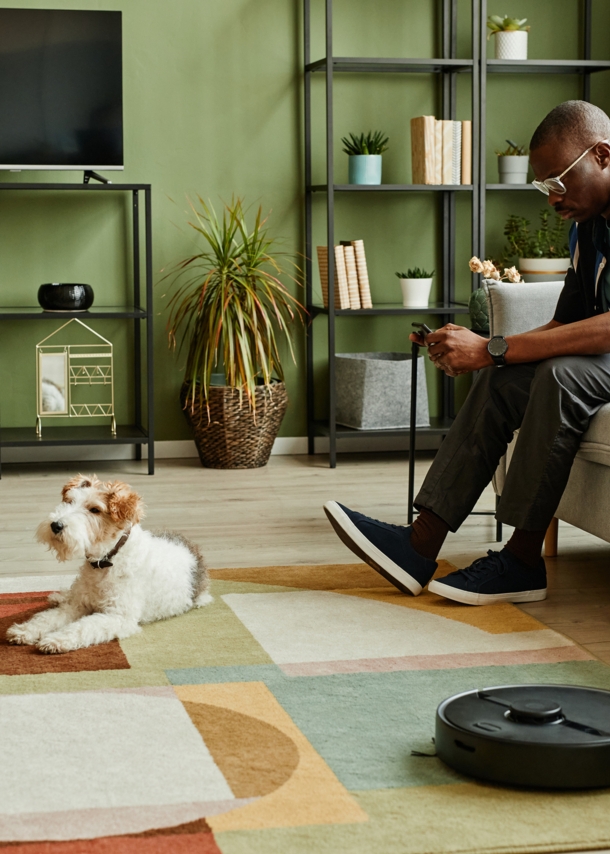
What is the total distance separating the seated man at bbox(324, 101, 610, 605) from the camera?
2154mm

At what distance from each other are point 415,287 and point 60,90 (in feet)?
5.00

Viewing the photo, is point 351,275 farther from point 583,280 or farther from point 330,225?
point 583,280

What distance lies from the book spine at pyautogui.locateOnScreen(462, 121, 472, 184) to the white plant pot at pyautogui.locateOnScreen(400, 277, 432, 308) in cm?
42

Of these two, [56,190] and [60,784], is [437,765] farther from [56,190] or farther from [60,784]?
[56,190]

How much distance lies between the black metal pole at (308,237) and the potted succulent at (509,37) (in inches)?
28.7

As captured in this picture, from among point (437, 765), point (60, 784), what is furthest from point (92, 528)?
point (437, 765)

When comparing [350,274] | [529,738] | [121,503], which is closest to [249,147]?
[350,274]

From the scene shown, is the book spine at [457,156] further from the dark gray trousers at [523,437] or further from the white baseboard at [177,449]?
the dark gray trousers at [523,437]

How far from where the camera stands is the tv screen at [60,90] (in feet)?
12.7

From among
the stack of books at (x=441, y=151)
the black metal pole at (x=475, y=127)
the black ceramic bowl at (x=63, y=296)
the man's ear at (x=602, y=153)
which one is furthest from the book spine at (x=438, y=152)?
the man's ear at (x=602, y=153)

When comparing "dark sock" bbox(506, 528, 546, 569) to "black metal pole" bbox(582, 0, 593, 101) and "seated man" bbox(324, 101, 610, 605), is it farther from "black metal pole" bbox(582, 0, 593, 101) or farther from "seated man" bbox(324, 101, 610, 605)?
"black metal pole" bbox(582, 0, 593, 101)

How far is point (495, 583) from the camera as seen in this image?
7.23 feet

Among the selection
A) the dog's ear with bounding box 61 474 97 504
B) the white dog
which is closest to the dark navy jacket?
the white dog

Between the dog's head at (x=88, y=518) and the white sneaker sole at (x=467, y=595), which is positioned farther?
the white sneaker sole at (x=467, y=595)
